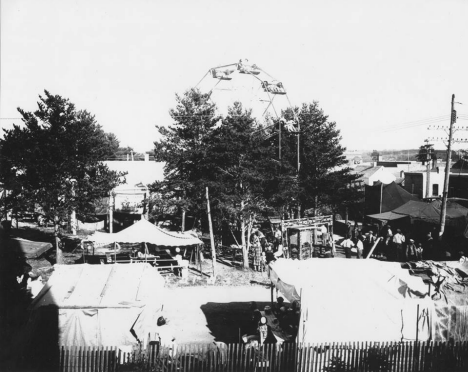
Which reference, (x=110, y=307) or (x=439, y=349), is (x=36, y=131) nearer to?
(x=110, y=307)

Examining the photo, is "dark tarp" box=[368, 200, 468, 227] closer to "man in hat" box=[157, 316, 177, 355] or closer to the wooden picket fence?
the wooden picket fence

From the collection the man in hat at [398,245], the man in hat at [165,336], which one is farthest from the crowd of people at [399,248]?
the man in hat at [165,336]

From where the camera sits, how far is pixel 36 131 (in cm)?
2141

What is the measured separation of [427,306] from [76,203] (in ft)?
58.3

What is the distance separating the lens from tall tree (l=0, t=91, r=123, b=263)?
20.9m

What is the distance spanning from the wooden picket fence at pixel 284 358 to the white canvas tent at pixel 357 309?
0.97 feet

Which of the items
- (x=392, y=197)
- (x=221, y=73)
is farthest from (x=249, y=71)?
(x=392, y=197)

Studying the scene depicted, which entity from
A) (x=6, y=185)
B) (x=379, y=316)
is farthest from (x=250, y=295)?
(x=6, y=185)

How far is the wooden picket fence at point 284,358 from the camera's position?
9.89 m

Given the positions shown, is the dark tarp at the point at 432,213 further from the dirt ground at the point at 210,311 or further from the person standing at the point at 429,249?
the dirt ground at the point at 210,311

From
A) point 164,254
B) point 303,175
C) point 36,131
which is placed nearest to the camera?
point 36,131

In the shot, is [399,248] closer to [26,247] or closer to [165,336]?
[165,336]

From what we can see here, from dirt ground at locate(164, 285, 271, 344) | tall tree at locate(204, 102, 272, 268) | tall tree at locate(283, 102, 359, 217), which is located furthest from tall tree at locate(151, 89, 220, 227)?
dirt ground at locate(164, 285, 271, 344)

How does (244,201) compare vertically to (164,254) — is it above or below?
above
